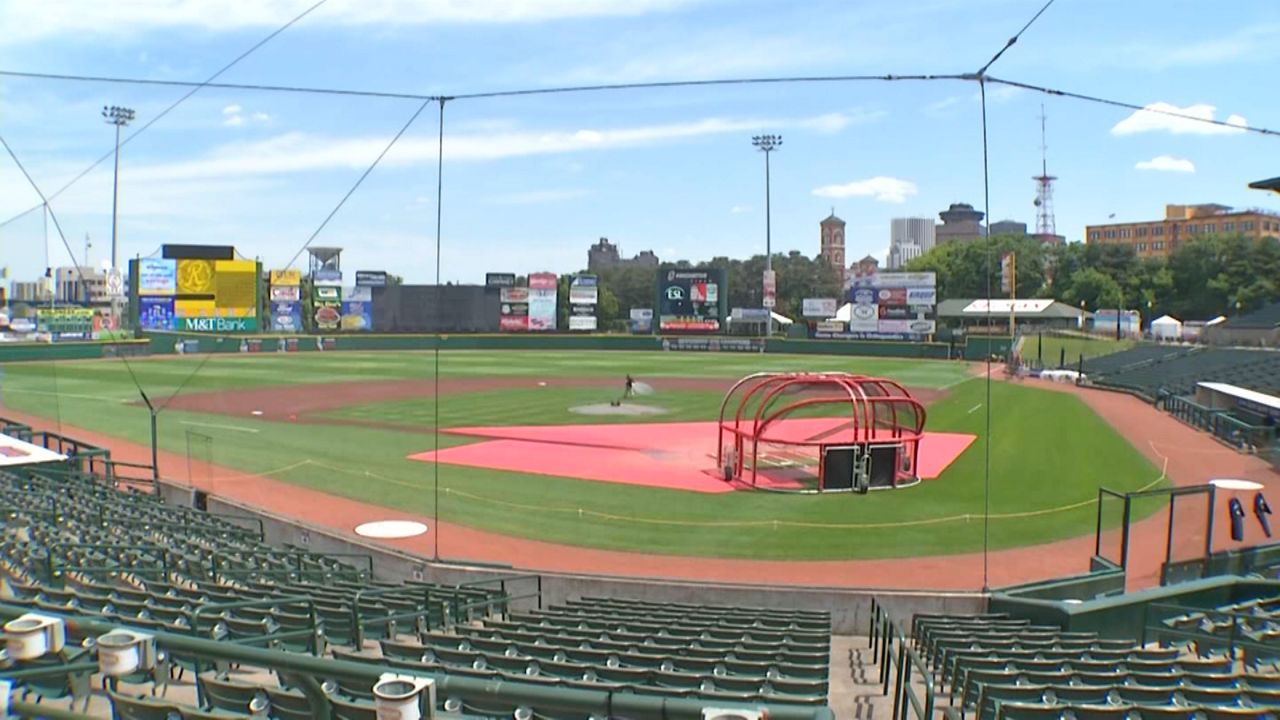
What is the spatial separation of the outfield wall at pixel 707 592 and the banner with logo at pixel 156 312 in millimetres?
65472

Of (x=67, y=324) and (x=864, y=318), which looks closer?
(x=67, y=324)

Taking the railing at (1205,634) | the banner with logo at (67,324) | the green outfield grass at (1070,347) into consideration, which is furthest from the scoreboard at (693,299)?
the railing at (1205,634)

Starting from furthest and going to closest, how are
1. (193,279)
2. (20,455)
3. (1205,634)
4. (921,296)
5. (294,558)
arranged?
(921,296), (193,279), (20,455), (294,558), (1205,634)

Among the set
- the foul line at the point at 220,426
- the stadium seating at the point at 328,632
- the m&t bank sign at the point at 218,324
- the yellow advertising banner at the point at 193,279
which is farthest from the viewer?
the m&t bank sign at the point at 218,324

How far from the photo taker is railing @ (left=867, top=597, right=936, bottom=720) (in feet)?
20.3

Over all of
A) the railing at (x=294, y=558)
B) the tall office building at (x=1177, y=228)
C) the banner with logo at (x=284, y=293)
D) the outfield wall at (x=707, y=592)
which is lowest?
the outfield wall at (x=707, y=592)

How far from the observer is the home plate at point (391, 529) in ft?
61.6

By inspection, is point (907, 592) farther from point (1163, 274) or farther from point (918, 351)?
point (1163, 274)

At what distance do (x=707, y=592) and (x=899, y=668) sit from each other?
6657mm

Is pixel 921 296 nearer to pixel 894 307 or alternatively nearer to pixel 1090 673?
pixel 894 307

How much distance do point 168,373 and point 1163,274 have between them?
4140 inches

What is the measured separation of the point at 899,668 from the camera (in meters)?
7.53

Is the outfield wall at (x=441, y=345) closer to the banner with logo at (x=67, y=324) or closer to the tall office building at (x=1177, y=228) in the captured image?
the banner with logo at (x=67, y=324)

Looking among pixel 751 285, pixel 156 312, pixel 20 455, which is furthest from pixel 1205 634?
pixel 751 285
